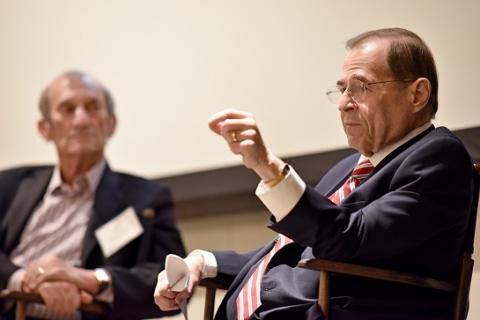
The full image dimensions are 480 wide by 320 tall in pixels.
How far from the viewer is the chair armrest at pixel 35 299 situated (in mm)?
3219

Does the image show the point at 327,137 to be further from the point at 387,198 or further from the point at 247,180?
the point at 387,198

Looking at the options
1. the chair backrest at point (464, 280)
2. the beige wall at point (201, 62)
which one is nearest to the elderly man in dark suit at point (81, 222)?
the beige wall at point (201, 62)

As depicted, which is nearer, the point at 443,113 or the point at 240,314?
the point at 240,314

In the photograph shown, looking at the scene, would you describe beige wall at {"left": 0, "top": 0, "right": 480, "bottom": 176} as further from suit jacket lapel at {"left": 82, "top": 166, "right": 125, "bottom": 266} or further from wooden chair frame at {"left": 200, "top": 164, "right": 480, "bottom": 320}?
wooden chair frame at {"left": 200, "top": 164, "right": 480, "bottom": 320}

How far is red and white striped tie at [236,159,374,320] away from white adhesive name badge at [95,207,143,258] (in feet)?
4.24

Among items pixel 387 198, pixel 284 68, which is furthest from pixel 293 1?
pixel 387 198

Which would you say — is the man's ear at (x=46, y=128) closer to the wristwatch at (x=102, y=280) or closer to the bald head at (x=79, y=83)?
the bald head at (x=79, y=83)

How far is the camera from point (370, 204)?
6.93 feet

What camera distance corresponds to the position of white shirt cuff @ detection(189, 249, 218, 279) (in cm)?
244

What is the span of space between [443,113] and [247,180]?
98 centimetres

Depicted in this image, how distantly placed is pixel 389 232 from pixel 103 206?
1.92 meters

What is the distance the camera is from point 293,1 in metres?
3.67

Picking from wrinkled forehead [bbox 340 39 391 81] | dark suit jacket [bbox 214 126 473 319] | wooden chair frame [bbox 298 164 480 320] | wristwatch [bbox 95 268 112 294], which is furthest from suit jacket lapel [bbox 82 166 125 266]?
wooden chair frame [bbox 298 164 480 320]

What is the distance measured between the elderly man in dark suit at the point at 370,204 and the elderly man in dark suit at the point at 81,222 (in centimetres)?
105
